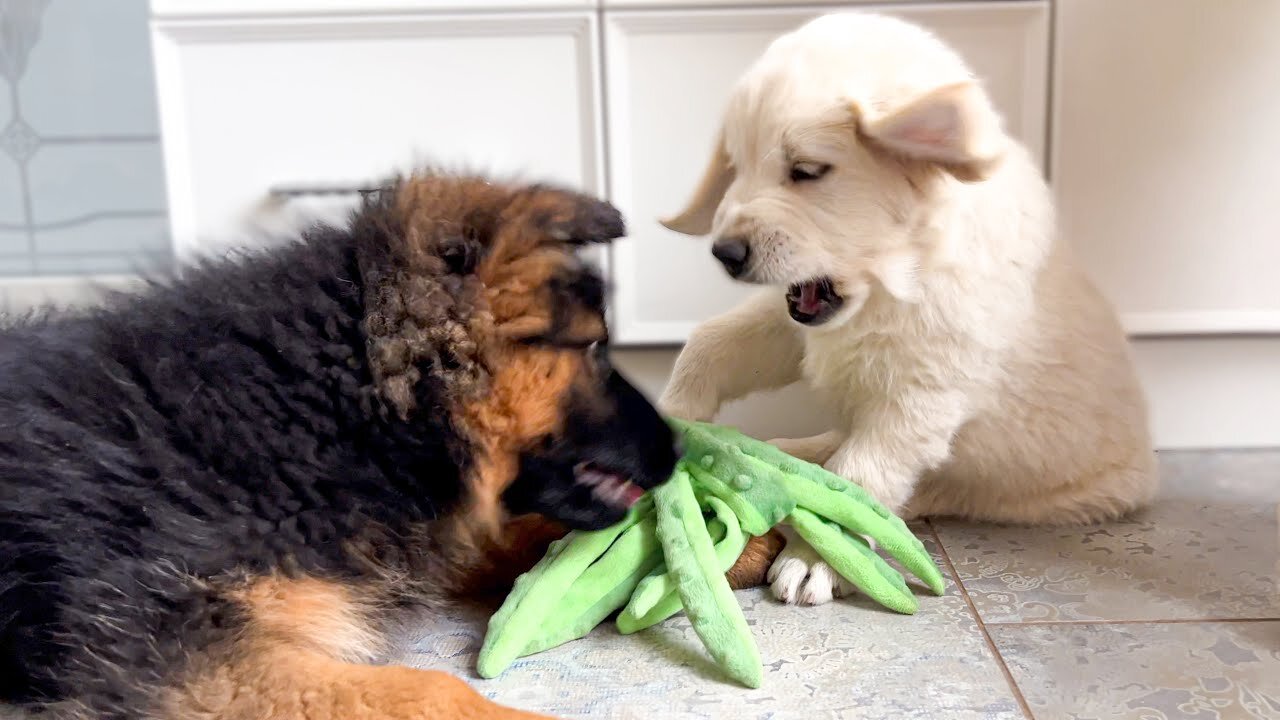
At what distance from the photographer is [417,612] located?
137 cm

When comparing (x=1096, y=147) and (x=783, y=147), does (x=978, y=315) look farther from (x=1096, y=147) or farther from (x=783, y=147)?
(x=1096, y=147)

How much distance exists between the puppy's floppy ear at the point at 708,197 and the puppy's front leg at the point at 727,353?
0.63 ft

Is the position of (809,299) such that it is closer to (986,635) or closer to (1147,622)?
A: (986,635)

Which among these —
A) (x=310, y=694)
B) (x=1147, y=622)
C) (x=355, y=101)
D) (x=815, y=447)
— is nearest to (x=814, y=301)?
(x=815, y=447)

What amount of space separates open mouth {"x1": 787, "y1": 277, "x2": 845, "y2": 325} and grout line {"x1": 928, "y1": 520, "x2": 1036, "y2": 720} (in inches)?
17.3

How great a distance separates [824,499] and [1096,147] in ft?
3.68

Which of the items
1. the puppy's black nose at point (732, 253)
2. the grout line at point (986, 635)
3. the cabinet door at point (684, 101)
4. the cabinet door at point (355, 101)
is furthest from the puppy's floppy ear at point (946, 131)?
the cabinet door at point (355, 101)

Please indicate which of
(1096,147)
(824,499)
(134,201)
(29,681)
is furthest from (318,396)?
(1096,147)

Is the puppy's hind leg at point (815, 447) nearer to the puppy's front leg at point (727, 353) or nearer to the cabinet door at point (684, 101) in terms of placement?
the puppy's front leg at point (727, 353)

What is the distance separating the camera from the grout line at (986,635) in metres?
1.22

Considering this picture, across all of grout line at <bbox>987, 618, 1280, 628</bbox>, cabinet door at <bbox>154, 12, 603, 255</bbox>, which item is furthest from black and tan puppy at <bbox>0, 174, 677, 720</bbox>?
cabinet door at <bbox>154, 12, 603, 255</bbox>

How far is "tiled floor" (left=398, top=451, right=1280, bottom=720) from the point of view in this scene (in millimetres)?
1225

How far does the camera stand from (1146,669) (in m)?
1.29

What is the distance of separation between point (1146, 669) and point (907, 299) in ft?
1.95
